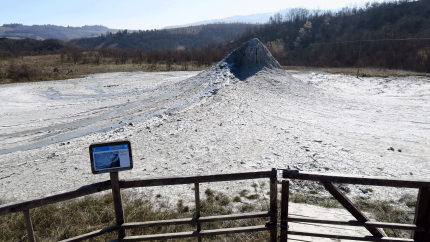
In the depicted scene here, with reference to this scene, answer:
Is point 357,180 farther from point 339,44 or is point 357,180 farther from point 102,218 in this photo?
point 339,44

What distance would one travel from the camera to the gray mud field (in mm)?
6805

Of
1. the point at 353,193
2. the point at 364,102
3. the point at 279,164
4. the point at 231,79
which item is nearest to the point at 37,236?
the point at 279,164

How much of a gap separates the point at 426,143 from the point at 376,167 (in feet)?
9.60

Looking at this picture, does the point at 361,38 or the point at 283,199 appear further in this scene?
the point at 361,38

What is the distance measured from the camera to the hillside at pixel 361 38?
37.2 meters

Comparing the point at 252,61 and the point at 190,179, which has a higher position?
the point at 252,61

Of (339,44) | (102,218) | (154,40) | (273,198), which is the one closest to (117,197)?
(273,198)

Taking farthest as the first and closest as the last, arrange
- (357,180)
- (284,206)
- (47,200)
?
(284,206), (357,180), (47,200)

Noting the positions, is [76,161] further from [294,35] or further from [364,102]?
[294,35]

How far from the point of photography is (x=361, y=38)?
25625 millimetres

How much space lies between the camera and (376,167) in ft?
21.9

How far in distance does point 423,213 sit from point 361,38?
2722cm

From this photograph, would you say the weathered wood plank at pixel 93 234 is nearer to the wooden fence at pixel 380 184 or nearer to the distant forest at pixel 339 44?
the wooden fence at pixel 380 184

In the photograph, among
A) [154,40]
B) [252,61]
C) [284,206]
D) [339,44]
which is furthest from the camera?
[154,40]
